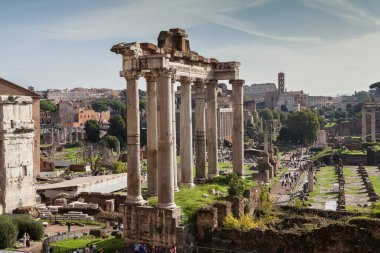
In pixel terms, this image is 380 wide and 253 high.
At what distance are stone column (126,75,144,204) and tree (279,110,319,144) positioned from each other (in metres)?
75.6

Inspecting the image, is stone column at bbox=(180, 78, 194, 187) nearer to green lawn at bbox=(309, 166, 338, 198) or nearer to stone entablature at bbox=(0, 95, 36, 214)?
stone entablature at bbox=(0, 95, 36, 214)

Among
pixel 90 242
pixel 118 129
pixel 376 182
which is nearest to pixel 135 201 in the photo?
pixel 90 242

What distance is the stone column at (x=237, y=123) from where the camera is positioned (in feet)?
72.0

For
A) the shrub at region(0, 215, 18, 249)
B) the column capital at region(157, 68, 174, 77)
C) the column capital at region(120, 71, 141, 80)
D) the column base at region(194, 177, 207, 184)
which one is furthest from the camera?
the column base at region(194, 177, 207, 184)

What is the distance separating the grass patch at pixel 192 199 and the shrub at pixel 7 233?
6.96 meters

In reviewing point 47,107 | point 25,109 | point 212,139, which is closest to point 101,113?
point 47,107

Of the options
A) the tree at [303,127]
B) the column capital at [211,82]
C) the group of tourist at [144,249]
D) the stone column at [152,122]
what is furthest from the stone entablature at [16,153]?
the tree at [303,127]

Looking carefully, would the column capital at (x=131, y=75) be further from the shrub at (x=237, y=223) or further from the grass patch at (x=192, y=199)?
the shrub at (x=237, y=223)

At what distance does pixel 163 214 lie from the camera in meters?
16.1

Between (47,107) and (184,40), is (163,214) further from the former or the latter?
(47,107)

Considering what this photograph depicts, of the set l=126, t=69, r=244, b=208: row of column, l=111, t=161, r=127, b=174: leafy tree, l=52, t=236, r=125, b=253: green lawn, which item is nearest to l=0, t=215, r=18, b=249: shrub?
l=52, t=236, r=125, b=253: green lawn

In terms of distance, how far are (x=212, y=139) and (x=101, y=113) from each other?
107 meters

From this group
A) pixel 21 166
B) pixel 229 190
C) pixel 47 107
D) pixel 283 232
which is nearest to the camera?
pixel 283 232

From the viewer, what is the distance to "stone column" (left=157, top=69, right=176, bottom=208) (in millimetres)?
16125
